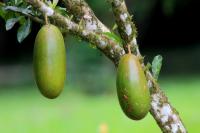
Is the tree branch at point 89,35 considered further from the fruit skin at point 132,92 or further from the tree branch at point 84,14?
the fruit skin at point 132,92

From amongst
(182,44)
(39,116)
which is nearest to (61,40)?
(39,116)

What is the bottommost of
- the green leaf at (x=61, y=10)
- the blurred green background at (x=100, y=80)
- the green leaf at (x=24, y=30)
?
the blurred green background at (x=100, y=80)

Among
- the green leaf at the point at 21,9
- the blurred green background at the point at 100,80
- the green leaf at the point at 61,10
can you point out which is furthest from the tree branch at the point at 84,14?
the blurred green background at the point at 100,80

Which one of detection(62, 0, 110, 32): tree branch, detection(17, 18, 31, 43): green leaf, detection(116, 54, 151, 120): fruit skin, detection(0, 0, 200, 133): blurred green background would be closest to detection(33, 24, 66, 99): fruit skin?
detection(116, 54, 151, 120): fruit skin

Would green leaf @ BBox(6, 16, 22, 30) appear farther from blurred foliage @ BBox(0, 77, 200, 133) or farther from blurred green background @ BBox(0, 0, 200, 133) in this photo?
blurred foliage @ BBox(0, 77, 200, 133)

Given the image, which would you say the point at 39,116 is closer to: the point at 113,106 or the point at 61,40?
the point at 113,106

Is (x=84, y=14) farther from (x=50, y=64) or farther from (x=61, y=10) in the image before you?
(x=50, y=64)
